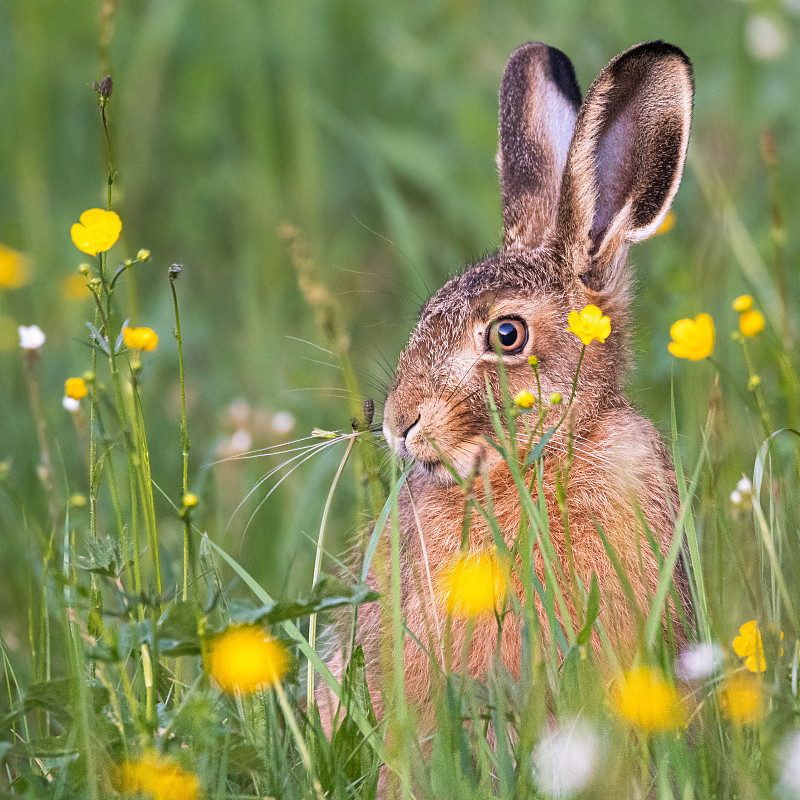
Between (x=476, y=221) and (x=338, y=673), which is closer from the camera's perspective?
(x=338, y=673)

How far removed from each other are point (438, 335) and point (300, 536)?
1.22 metres

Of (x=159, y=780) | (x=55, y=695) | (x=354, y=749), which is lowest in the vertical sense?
(x=354, y=749)

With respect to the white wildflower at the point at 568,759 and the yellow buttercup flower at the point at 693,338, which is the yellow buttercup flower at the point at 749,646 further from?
the yellow buttercup flower at the point at 693,338

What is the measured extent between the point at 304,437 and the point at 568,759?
1.83 metres

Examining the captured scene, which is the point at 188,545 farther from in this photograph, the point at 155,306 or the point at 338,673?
the point at 155,306

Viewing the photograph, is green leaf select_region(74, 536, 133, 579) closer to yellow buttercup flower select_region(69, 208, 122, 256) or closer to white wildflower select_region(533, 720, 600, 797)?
yellow buttercup flower select_region(69, 208, 122, 256)

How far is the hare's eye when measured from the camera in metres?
3.72

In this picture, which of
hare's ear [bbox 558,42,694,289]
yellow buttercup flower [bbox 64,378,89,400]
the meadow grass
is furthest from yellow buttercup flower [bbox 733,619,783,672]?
yellow buttercup flower [bbox 64,378,89,400]

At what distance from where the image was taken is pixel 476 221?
6.77 meters

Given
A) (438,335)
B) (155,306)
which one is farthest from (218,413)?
(438,335)

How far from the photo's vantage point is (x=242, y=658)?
2.44m

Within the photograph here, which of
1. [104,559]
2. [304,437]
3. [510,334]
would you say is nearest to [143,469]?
[104,559]

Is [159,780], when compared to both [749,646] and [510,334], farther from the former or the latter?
[510,334]

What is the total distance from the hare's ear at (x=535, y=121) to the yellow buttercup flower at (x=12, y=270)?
2846 mm
